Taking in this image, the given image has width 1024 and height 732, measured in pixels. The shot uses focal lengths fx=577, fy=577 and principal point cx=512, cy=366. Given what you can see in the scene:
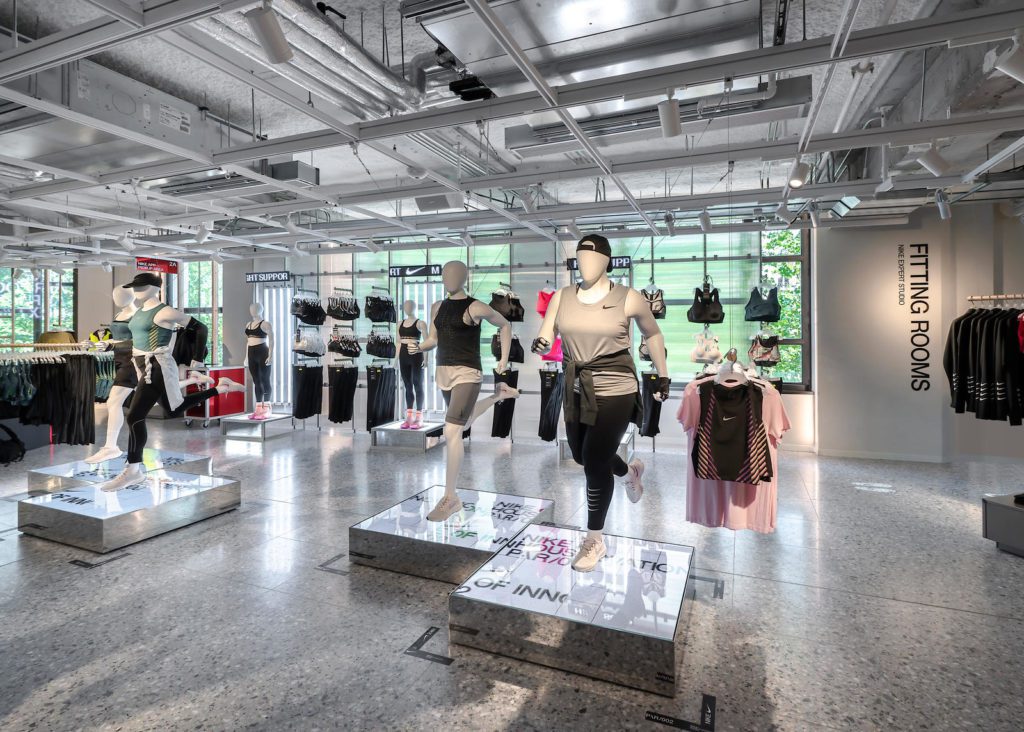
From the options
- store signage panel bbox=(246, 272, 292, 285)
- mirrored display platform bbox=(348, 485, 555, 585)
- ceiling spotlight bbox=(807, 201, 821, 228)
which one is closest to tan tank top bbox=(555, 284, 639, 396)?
mirrored display platform bbox=(348, 485, 555, 585)

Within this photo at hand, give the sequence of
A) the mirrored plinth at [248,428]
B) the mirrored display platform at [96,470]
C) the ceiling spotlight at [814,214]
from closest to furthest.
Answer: the mirrored display platform at [96,470], the ceiling spotlight at [814,214], the mirrored plinth at [248,428]

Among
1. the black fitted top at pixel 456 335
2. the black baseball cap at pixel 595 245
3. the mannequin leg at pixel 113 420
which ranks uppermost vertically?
the black baseball cap at pixel 595 245

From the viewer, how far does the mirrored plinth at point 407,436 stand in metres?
8.06

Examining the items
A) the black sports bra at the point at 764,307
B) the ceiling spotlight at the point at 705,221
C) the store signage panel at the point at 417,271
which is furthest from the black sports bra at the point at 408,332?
the black sports bra at the point at 764,307

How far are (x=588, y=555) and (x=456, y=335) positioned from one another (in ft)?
5.28

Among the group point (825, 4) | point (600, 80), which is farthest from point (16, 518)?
point (825, 4)

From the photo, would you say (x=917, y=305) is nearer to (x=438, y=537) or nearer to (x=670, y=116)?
(x=670, y=116)

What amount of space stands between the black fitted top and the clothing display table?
12.2 feet

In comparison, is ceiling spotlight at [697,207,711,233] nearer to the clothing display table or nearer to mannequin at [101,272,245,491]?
the clothing display table

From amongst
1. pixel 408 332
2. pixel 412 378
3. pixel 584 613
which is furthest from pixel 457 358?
pixel 412 378

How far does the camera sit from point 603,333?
2.91 metres

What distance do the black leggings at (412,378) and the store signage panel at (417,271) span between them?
1295 millimetres

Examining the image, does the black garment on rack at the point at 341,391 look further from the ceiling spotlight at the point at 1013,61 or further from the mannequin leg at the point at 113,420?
the ceiling spotlight at the point at 1013,61

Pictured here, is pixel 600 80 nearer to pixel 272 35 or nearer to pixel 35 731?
pixel 272 35
